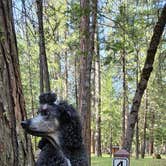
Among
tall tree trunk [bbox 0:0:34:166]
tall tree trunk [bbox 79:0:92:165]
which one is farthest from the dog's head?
tall tree trunk [bbox 79:0:92:165]

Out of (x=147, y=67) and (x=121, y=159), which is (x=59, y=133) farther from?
(x=147, y=67)

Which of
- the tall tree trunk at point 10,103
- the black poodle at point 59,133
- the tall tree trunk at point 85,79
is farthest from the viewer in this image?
the tall tree trunk at point 85,79

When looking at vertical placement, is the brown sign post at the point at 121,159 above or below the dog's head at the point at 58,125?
below

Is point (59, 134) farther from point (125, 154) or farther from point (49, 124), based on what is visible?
point (125, 154)

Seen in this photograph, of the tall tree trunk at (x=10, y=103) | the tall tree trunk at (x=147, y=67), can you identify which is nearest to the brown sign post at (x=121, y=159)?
the tall tree trunk at (x=10, y=103)

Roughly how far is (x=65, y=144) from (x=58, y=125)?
4.6 inches

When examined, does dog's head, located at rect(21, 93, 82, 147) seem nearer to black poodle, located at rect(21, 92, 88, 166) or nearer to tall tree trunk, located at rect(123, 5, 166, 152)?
black poodle, located at rect(21, 92, 88, 166)

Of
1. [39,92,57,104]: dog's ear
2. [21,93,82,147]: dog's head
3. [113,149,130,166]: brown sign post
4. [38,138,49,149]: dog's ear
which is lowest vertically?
[113,149,130,166]: brown sign post

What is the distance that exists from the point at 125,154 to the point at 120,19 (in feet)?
Result: 14.7

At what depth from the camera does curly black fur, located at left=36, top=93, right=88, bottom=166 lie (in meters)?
2.19

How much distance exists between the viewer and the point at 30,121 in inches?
85.3

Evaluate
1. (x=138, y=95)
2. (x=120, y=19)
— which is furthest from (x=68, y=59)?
(x=138, y=95)

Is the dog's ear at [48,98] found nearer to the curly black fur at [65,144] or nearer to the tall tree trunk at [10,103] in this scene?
the curly black fur at [65,144]

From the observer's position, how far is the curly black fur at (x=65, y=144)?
2.19 meters
